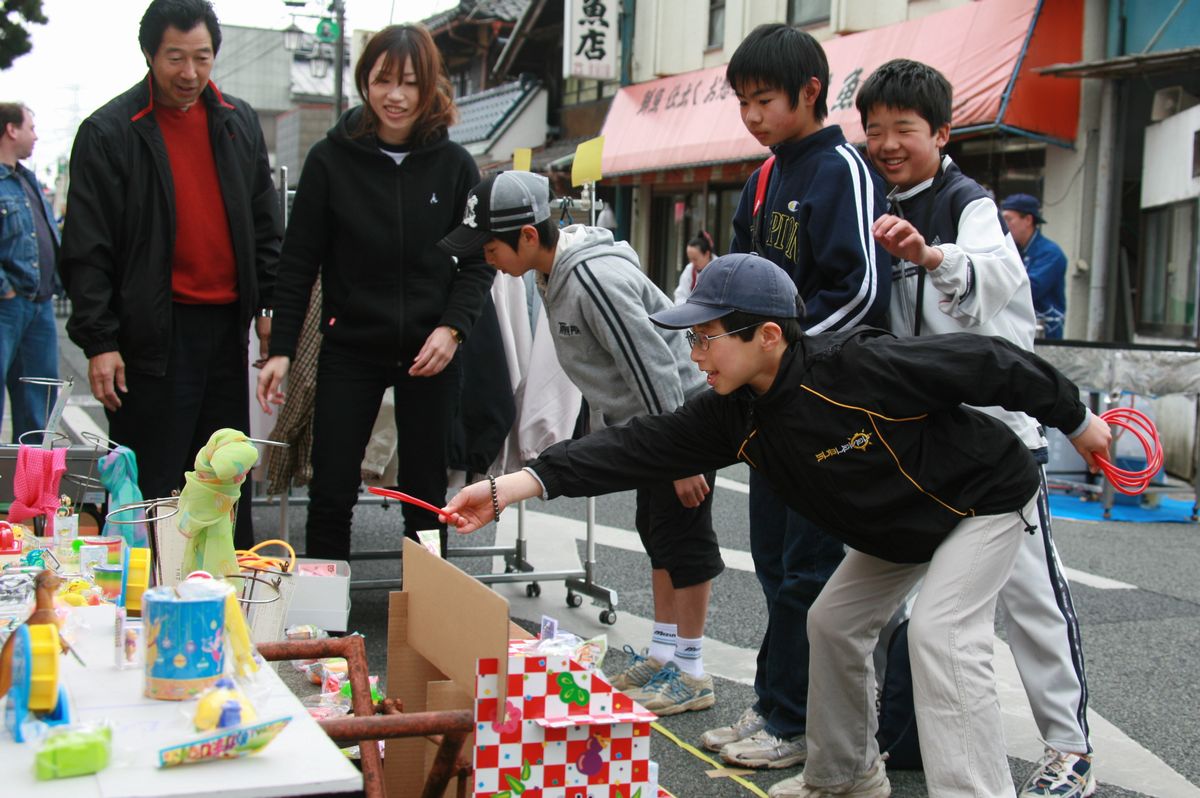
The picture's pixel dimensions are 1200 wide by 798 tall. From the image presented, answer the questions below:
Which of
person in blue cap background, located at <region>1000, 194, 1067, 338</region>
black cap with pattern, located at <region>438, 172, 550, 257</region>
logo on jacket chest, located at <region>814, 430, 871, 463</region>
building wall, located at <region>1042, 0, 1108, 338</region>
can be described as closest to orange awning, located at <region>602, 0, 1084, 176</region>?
building wall, located at <region>1042, 0, 1108, 338</region>

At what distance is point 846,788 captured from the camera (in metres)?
3.32

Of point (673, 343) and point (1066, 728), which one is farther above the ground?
point (673, 343)

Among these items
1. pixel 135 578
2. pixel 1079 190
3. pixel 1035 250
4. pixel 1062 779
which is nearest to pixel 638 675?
pixel 1062 779

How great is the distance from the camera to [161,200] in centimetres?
409

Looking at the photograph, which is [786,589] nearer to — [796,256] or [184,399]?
[796,256]

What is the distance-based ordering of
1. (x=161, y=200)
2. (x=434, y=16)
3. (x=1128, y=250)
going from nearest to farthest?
(x=161, y=200)
(x=1128, y=250)
(x=434, y=16)

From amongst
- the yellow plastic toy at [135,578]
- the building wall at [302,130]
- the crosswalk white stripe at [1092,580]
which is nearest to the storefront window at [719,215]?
the crosswalk white stripe at [1092,580]

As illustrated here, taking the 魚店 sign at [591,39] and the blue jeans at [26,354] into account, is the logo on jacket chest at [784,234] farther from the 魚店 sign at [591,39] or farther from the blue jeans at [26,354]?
the 魚店 sign at [591,39]

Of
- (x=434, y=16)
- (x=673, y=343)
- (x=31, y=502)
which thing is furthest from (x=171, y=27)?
(x=434, y=16)

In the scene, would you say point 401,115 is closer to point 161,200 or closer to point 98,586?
point 161,200

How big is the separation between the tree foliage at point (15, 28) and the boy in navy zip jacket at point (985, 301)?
73.6ft

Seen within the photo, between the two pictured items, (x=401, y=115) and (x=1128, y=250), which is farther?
(x=1128, y=250)

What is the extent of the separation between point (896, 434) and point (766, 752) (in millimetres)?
1236

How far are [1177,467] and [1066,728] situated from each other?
722cm
